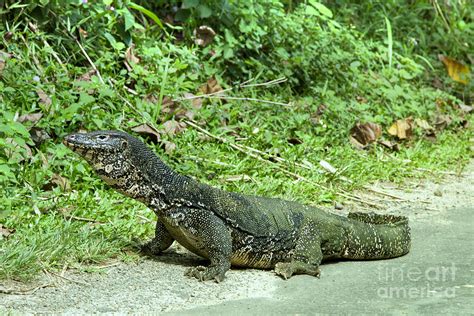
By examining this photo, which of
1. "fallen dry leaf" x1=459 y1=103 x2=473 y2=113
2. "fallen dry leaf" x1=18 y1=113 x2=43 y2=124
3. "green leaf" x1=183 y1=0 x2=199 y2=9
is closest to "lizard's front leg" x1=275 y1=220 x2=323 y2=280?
"fallen dry leaf" x1=18 y1=113 x2=43 y2=124

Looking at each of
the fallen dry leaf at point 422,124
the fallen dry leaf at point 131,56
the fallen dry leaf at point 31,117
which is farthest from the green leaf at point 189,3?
the fallen dry leaf at point 422,124

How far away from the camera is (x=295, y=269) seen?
550 cm

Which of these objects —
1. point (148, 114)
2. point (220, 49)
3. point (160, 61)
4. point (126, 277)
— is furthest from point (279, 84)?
point (126, 277)

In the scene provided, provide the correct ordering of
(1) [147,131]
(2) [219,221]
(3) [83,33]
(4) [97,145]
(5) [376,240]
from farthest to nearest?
(3) [83,33] → (1) [147,131] → (5) [376,240] → (2) [219,221] → (4) [97,145]

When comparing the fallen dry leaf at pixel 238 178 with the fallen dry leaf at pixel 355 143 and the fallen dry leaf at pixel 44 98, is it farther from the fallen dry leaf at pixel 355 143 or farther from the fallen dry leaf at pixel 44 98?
the fallen dry leaf at pixel 355 143

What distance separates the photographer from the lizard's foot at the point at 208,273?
17.3ft

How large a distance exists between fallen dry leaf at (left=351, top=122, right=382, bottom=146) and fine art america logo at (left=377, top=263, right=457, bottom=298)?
11.5 ft

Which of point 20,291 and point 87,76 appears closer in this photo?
point 20,291

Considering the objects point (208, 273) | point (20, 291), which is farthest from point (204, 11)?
point (20, 291)

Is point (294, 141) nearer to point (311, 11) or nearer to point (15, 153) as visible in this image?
point (311, 11)

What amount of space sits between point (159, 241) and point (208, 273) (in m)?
0.57

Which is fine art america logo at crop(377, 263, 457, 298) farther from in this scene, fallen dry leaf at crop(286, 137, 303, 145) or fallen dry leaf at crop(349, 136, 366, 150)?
fallen dry leaf at crop(349, 136, 366, 150)

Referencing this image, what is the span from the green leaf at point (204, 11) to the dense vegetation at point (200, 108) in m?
0.02

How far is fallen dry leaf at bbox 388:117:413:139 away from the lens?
30.9 ft
